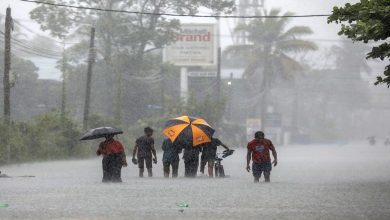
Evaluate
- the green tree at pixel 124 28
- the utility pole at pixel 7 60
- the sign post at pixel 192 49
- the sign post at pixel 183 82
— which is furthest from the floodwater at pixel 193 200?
the sign post at pixel 192 49

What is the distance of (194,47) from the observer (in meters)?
69.9

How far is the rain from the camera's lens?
16.1 metres

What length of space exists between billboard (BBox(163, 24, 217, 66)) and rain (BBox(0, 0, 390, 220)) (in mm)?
117

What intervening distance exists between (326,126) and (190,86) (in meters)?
46.3

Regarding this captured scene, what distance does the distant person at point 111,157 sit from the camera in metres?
20.9

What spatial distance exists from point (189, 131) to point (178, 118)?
695mm

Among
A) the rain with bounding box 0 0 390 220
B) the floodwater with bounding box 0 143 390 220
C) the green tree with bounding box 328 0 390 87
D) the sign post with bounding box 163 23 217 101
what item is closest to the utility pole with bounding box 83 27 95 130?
the rain with bounding box 0 0 390 220

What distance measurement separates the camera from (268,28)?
74.1m

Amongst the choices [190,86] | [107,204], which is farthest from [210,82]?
[107,204]

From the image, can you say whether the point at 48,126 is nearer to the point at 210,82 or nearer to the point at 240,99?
the point at 210,82

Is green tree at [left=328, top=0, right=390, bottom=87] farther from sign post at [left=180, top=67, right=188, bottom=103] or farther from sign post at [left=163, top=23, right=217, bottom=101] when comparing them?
sign post at [left=163, top=23, right=217, bottom=101]

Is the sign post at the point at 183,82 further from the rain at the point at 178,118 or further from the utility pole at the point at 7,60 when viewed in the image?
the utility pole at the point at 7,60

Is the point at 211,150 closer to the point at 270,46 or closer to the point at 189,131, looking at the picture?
the point at 189,131

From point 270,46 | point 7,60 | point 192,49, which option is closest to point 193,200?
point 7,60
